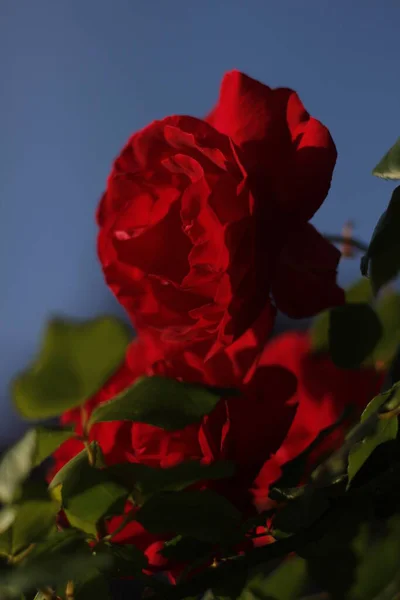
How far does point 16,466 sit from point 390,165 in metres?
0.11

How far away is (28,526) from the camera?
174 mm

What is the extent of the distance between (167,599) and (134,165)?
0.17 metres

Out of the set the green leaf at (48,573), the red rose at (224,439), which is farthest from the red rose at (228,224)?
the green leaf at (48,573)

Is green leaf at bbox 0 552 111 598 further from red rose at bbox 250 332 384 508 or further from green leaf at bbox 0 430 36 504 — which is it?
red rose at bbox 250 332 384 508

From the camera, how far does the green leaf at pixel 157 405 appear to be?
180 mm

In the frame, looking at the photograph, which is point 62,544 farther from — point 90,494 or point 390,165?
point 390,165

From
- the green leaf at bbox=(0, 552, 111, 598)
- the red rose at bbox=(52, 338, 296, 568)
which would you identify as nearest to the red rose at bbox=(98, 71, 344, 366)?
the red rose at bbox=(52, 338, 296, 568)

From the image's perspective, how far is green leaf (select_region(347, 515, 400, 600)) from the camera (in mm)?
138

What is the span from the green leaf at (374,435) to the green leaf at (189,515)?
0.03 meters

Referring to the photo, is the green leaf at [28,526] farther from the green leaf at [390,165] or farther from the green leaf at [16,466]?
the green leaf at [390,165]

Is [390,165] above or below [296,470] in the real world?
above

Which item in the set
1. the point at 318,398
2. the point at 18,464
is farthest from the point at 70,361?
the point at 318,398

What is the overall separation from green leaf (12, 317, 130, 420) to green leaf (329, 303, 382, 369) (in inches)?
2.8

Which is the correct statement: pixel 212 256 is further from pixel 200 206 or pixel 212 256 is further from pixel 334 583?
pixel 334 583
